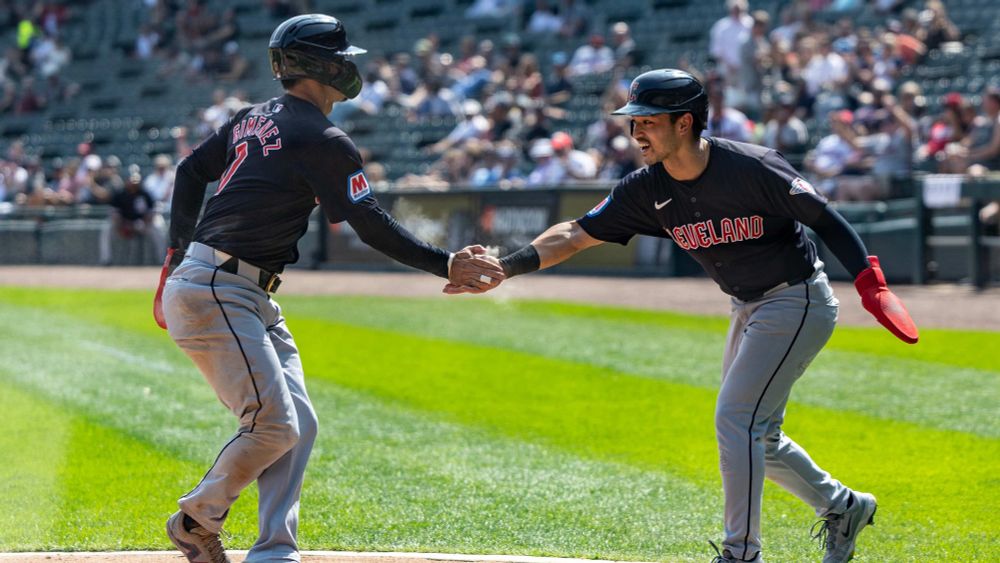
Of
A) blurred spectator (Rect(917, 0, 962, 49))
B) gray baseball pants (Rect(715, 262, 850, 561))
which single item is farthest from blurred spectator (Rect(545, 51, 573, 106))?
gray baseball pants (Rect(715, 262, 850, 561))

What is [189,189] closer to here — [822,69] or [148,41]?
[822,69]

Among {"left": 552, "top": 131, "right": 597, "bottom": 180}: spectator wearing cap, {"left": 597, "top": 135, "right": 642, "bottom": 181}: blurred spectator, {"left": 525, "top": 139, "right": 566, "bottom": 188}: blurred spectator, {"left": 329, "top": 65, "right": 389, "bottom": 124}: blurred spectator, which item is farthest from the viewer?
{"left": 329, "top": 65, "right": 389, "bottom": 124}: blurred spectator

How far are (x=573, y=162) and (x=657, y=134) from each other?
13254 millimetres

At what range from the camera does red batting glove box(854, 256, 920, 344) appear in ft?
15.4

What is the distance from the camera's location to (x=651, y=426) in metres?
8.32

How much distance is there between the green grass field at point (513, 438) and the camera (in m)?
5.82

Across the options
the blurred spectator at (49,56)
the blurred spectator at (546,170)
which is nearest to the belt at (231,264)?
the blurred spectator at (546,170)

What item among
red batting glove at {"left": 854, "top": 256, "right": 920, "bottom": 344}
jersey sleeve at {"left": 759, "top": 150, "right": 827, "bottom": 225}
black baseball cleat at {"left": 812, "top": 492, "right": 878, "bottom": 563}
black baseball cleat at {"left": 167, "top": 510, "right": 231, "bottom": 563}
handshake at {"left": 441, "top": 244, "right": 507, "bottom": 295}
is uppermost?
jersey sleeve at {"left": 759, "top": 150, "right": 827, "bottom": 225}

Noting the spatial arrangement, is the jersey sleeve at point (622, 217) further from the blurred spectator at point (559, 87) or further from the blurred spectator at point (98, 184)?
the blurred spectator at point (98, 184)

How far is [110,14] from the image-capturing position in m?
33.5

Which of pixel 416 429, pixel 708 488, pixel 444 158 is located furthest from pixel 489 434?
pixel 444 158

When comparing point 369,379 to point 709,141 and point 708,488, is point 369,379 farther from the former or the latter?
point 709,141

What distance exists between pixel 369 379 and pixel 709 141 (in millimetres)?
5747

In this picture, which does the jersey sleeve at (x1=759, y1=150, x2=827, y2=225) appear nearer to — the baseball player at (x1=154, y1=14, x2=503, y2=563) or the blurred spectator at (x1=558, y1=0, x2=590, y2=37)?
the baseball player at (x1=154, y1=14, x2=503, y2=563)
